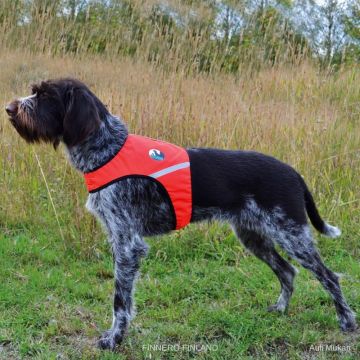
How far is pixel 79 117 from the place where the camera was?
12.1ft

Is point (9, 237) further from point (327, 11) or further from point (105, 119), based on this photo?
point (327, 11)

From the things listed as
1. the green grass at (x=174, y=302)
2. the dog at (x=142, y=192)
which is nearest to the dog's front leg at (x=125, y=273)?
the dog at (x=142, y=192)

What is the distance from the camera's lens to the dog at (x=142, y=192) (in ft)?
12.4

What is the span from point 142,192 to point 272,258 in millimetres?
1251

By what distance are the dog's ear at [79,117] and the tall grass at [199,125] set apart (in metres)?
1.78

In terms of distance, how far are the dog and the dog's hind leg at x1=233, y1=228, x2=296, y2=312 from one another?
25 centimetres

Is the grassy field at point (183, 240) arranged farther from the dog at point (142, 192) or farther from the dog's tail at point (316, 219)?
the dog's tail at point (316, 219)

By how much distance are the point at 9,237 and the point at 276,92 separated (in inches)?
160

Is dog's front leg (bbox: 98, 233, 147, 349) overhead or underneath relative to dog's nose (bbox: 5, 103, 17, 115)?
underneath

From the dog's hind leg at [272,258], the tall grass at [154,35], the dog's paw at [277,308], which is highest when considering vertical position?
the tall grass at [154,35]

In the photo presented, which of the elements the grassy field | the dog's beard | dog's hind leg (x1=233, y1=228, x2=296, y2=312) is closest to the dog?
the dog's beard

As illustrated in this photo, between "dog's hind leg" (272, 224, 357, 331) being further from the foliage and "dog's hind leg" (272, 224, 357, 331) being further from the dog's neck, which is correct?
the foliage

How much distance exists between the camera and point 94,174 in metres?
3.82

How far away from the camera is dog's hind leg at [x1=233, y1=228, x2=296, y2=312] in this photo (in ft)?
14.2
